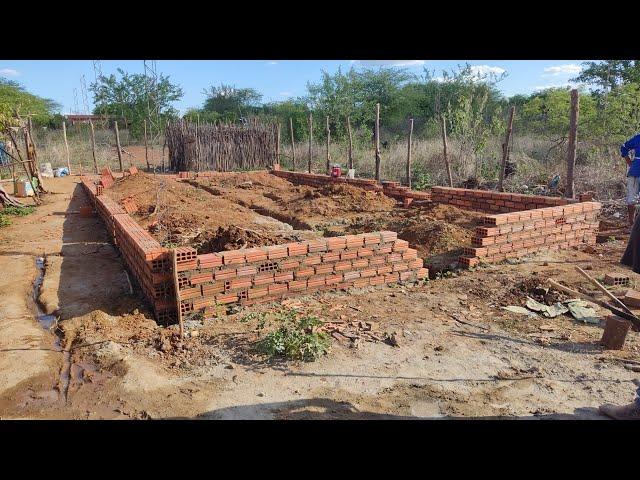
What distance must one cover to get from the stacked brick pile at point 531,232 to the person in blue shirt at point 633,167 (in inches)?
31.4

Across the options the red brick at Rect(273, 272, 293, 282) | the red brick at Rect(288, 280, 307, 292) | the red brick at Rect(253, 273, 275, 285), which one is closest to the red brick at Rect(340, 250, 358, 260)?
the red brick at Rect(288, 280, 307, 292)

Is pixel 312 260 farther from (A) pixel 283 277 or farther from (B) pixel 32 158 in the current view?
(B) pixel 32 158

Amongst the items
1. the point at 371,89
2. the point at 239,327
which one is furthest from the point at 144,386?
the point at 371,89

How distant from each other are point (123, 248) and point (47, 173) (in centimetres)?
1478

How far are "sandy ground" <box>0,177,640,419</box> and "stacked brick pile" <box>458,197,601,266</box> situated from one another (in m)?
0.66

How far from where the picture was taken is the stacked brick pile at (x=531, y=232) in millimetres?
5988

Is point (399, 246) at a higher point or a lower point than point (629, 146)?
lower

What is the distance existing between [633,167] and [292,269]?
5.83m

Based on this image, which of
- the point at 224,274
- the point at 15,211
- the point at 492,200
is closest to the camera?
the point at 224,274

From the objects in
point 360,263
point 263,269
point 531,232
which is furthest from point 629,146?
point 263,269

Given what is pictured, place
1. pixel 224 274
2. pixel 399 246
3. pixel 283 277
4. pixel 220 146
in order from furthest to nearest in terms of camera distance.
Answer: pixel 220 146 → pixel 399 246 → pixel 283 277 → pixel 224 274

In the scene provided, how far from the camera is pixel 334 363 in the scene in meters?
3.55

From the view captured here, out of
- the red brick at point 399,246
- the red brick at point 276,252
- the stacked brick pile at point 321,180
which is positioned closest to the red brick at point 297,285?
the red brick at point 276,252
